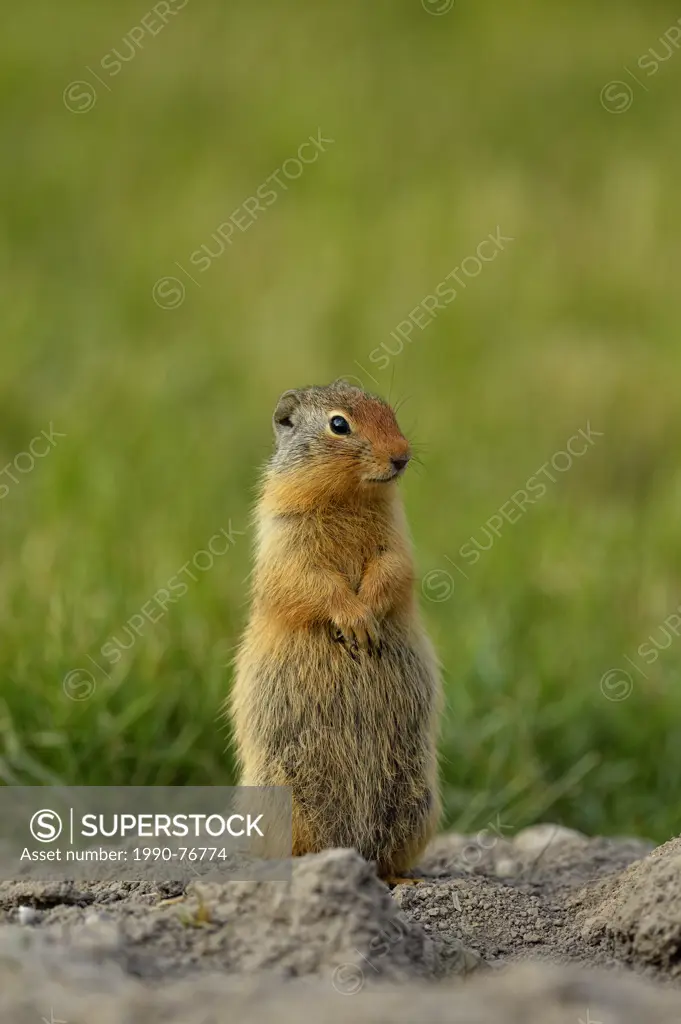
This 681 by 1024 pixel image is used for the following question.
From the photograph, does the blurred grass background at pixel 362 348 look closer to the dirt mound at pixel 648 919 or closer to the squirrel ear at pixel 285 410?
the squirrel ear at pixel 285 410

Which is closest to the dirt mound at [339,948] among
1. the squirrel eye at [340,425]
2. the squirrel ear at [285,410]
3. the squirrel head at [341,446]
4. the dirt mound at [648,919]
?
the dirt mound at [648,919]

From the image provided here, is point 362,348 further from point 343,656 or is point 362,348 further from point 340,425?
point 343,656

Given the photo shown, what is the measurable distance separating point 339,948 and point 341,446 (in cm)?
166

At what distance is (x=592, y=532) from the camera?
26.6 feet

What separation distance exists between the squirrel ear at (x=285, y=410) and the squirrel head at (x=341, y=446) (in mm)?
48

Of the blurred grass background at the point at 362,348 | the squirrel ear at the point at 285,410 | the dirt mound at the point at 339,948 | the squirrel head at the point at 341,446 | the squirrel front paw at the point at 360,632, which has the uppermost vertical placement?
the blurred grass background at the point at 362,348

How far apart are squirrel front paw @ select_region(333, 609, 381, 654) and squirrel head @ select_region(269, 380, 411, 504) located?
0.41 meters

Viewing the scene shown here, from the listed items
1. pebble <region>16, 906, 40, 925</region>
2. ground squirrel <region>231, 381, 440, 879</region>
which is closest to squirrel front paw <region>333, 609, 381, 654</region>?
ground squirrel <region>231, 381, 440, 879</region>

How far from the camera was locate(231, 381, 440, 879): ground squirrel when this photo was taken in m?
4.23

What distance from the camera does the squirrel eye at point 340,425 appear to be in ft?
14.3

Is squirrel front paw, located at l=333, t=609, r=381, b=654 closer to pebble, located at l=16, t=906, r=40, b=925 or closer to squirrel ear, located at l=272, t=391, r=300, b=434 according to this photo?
squirrel ear, located at l=272, t=391, r=300, b=434

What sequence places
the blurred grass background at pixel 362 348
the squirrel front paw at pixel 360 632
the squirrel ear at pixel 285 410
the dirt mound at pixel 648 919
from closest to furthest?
1. the dirt mound at pixel 648 919
2. the squirrel front paw at pixel 360 632
3. the squirrel ear at pixel 285 410
4. the blurred grass background at pixel 362 348

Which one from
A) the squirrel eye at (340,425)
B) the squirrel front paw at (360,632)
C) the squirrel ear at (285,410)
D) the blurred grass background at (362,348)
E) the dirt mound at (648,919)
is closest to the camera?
the dirt mound at (648,919)

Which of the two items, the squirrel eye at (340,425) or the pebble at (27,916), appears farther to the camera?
the squirrel eye at (340,425)
